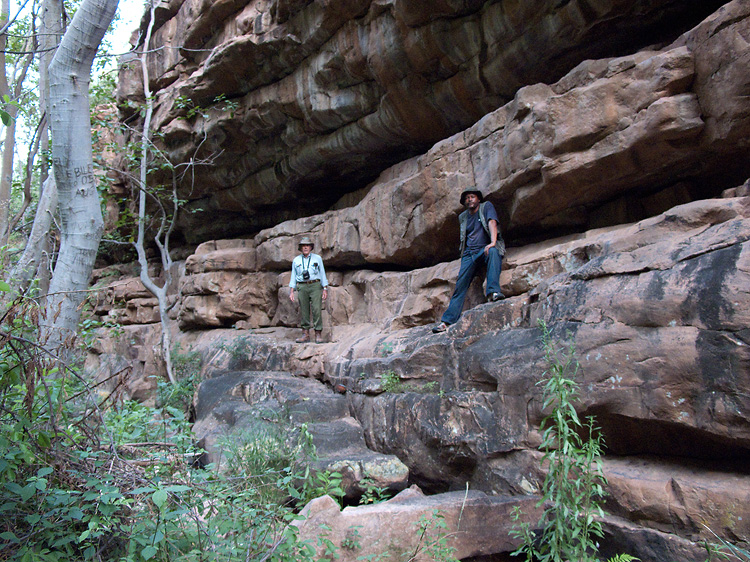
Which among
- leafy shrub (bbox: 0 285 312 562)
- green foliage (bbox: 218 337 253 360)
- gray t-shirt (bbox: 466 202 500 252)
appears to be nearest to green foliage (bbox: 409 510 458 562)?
leafy shrub (bbox: 0 285 312 562)

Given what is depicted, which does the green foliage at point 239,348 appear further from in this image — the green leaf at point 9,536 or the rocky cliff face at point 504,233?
the green leaf at point 9,536

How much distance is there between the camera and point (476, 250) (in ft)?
20.0

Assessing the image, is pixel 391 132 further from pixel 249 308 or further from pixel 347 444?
pixel 347 444

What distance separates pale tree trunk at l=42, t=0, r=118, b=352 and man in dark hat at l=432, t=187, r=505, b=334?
147 inches

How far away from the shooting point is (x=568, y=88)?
564 centimetres

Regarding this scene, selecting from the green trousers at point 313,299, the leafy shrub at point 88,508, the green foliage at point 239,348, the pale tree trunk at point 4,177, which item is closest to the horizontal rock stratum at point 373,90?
the pale tree trunk at point 4,177

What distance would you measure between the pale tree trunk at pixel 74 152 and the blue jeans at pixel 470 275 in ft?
12.6

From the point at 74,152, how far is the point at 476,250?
434 centimetres

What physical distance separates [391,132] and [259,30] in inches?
126

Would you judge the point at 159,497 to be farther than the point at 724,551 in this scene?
No

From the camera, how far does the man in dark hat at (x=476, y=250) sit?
230 inches

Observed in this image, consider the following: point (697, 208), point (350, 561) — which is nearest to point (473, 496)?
point (350, 561)

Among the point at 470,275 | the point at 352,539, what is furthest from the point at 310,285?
the point at 352,539

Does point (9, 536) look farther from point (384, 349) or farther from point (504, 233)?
point (504, 233)
